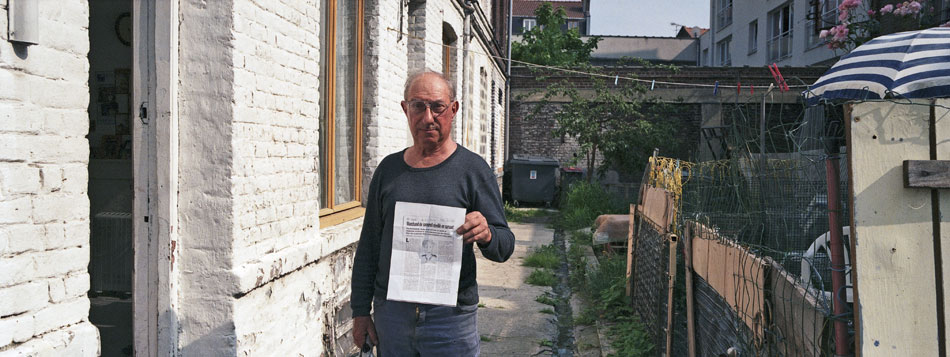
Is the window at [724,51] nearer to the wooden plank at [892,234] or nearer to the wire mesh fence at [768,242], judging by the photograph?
the wire mesh fence at [768,242]

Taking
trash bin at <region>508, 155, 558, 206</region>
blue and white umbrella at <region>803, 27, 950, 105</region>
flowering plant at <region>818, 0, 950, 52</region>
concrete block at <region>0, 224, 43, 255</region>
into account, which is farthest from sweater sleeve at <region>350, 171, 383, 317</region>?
trash bin at <region>508, 155, 558, 206</region>

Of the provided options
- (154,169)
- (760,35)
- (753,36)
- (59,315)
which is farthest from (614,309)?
(753,36)

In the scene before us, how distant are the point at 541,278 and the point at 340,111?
3.81 m

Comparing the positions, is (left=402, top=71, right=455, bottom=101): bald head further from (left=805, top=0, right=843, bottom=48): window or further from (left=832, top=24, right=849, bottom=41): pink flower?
(left=805, top=0, right=843, bottom=48): window

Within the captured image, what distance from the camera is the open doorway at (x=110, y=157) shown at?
18.4 feet

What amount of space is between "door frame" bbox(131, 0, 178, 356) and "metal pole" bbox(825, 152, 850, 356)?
2.70m

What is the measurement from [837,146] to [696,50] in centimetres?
4194

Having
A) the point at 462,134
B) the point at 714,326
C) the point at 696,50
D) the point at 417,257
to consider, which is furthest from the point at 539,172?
the point at 696,50

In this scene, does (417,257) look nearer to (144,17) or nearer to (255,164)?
(255,164)

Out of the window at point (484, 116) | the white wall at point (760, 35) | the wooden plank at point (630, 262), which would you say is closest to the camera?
the wooden plank at point (630, 262)

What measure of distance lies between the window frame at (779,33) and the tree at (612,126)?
8.22m

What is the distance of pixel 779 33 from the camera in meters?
24.3

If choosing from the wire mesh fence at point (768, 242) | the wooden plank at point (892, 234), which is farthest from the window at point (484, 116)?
the wooden plank at point (892, 234)

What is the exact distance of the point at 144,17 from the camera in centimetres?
315
